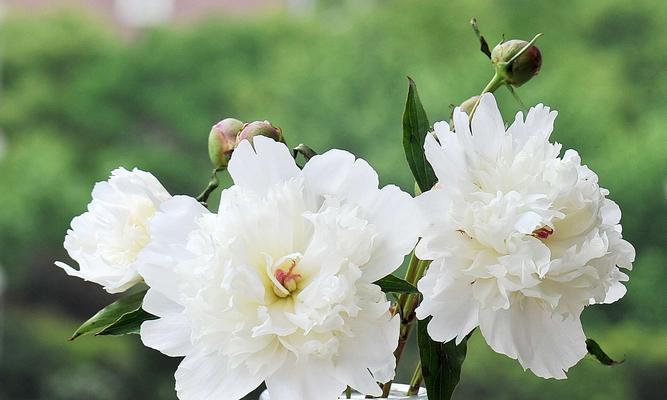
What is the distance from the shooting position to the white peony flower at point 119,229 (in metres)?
0.60

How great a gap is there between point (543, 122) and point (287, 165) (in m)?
0.14

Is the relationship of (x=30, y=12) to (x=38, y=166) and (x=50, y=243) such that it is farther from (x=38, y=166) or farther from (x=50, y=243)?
(x=50, y=243)

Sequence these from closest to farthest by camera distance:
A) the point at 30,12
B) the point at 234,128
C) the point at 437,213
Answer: the point at 437,213 < the point at 234,128 < the point at 30,12

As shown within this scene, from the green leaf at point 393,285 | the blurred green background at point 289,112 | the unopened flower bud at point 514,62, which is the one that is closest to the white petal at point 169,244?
the green leaf at point 393,285

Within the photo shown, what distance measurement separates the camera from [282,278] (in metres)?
0.52

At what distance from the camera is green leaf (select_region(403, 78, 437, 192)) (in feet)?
2.02

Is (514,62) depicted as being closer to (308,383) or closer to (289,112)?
(308,383)

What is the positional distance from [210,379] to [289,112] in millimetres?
3740

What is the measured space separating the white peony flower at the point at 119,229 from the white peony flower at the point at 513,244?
7.2 inches

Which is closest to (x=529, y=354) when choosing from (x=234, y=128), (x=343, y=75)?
(x=234, y=128)

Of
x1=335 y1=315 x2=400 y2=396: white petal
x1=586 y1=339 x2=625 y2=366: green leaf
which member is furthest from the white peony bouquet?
x1=586 y1=339 x2=625 y2=366: green leaf

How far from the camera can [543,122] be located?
55 centimetres

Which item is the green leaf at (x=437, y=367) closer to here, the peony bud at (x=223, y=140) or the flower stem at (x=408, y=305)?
the flower stem at (x=408, y=305)

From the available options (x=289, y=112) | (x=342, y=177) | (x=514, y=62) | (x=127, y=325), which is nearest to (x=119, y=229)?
(x=127, y=325)
